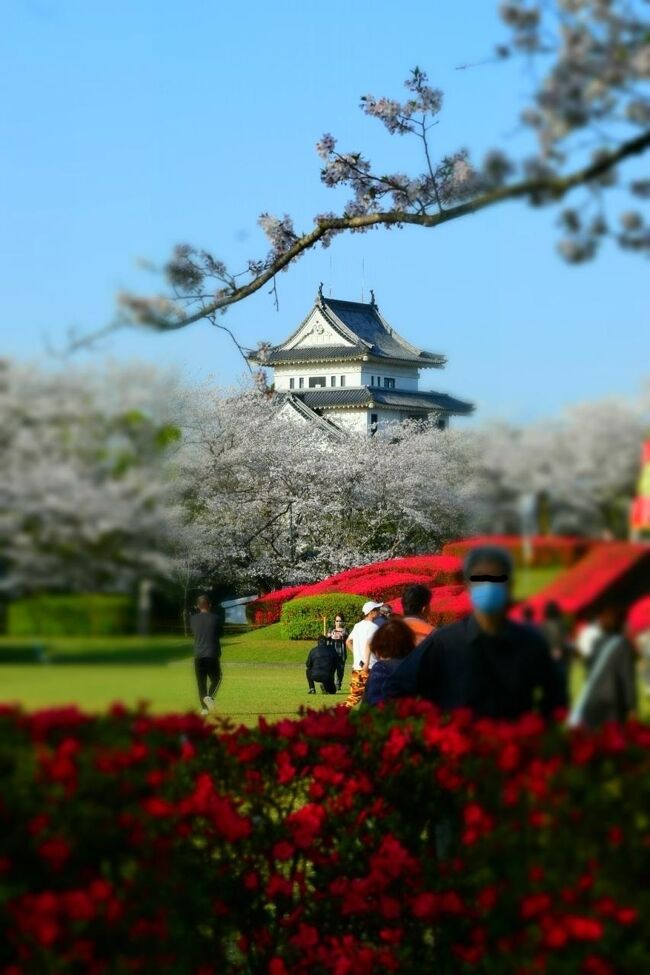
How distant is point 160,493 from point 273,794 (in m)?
3.31

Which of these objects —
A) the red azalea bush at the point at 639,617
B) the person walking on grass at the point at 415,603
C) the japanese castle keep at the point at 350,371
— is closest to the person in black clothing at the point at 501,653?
the red azalea bush at the point at 639,617

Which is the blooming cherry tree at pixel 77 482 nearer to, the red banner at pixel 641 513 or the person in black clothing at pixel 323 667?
the red banner at pixel 641 513

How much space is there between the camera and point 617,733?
3.45 m

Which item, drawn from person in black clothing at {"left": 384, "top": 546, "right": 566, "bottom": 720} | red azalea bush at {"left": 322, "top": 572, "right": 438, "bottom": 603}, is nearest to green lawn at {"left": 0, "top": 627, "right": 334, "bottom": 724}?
person in black clothing at {"left": 384, "top": 546, "right": 566, "bottom": 720}

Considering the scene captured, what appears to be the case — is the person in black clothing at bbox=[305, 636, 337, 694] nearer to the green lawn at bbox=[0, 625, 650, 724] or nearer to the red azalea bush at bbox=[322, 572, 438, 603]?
the red azalea bush at bbox=[322, 572, 438, 603]

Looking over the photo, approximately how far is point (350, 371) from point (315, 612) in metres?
27.5

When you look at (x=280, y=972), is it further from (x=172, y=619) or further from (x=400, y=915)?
(x=172, y=619)

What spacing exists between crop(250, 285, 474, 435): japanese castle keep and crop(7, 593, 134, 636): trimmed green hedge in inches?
2152

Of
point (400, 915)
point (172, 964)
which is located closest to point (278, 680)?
point (400, 915)

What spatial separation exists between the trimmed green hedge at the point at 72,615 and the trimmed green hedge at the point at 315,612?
35633 millimetres

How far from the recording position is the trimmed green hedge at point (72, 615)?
333cm

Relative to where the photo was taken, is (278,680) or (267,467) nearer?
(278,680)

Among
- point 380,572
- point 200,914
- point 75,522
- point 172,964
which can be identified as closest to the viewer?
point 75,522

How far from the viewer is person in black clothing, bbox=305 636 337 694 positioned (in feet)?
80.4
